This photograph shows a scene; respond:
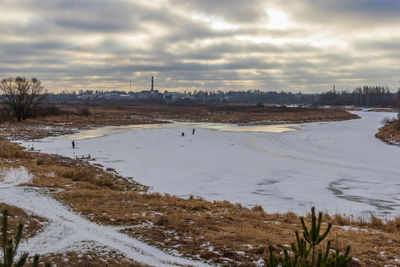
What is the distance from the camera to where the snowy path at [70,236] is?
8031 mm

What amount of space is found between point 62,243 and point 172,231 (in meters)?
3.09

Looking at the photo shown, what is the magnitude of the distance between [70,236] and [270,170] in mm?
16380

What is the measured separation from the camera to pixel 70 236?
29.8 feet

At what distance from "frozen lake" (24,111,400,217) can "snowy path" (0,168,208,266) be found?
6785 mm

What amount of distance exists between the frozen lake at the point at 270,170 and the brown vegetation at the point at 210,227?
2603 mm

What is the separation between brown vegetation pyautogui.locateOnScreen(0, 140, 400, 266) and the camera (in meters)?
8.26

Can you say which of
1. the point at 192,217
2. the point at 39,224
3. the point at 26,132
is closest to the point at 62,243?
the point at 39,224

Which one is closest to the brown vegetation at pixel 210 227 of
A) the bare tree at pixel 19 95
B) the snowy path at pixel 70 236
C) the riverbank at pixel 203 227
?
the riverbank at pixel 203 227

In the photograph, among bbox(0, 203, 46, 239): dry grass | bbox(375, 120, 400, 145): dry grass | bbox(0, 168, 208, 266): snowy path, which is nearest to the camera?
bbox(0, 168, 208, 266): snowy path

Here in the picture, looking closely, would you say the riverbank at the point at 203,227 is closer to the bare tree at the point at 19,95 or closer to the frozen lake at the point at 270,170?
the frozen lake at the point at 270,170

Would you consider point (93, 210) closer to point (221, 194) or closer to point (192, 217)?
point (192, 217)

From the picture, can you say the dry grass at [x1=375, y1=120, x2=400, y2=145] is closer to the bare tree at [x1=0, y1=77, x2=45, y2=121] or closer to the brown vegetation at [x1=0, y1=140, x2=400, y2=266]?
the brown vegetation at [x1=0, y1=140, x2=400, y2=266]

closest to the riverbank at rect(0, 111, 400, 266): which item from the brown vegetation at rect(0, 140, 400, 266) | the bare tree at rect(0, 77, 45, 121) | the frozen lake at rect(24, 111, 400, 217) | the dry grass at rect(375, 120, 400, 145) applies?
the brown vegetation at rect(0, 140, 400, 266)

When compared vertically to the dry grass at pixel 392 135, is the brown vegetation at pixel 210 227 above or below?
below
